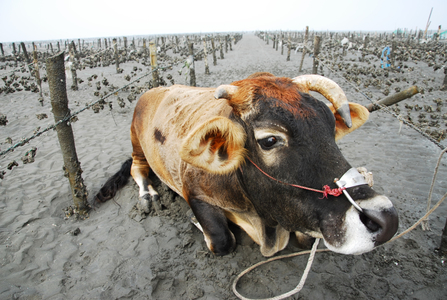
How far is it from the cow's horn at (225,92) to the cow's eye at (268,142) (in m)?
0.49

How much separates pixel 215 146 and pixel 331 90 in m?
1.08

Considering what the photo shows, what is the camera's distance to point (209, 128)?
1.77 metres

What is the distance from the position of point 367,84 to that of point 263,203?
11441mm

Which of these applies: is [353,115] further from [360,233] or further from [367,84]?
[367,84]

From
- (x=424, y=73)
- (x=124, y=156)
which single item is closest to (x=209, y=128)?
(x=124, y=156)

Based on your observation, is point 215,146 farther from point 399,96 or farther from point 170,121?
point 399,96

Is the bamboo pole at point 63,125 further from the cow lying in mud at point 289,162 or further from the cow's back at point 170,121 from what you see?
the cow lying in mud at point 289,162

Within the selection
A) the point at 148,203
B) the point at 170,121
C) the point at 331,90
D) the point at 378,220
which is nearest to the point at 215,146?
the point at 331,90

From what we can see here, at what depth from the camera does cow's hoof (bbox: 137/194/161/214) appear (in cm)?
378

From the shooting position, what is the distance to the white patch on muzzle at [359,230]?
1.51 metres

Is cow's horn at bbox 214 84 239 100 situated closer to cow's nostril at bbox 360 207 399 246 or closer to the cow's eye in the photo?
the cow's eye

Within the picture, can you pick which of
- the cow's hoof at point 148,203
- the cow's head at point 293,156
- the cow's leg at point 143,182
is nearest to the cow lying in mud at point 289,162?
the cow's head at point 293,156

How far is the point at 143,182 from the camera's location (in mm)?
4309

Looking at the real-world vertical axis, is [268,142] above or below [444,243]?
above
